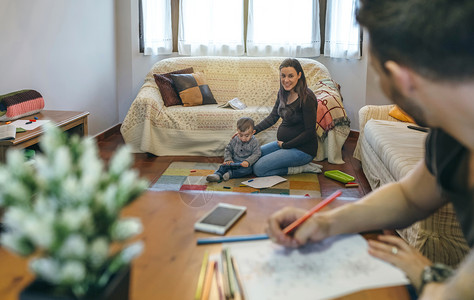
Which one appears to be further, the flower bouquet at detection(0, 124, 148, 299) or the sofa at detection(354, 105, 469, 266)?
the sofa at detection(354, 105, 469, 266)

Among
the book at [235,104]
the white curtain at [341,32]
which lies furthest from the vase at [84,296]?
the white curtain at [341,32]

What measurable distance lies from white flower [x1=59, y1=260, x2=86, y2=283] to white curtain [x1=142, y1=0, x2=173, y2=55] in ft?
15.4

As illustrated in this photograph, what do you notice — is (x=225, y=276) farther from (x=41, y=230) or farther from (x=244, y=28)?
(x=244, y=28)

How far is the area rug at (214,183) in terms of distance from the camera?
10.3 ft

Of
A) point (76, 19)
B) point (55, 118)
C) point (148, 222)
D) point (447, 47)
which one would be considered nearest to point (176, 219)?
point (148, 222)

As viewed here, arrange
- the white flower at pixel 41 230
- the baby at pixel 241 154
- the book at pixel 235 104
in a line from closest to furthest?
the white flower at pixel 41 230, the baby at pixel 241 154, the book at pixel 235 104

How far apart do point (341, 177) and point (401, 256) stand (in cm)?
258

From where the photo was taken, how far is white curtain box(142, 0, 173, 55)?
4.89 m

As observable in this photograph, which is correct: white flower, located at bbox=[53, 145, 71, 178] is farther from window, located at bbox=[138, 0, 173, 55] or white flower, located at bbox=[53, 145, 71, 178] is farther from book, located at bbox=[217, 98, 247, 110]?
window, located at bbox=[138, 0, 173, 55]

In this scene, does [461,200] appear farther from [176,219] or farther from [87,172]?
[87,172]

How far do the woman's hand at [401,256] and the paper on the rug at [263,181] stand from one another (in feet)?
7.48

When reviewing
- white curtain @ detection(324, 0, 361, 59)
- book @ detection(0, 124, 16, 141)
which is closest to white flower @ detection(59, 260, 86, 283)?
book @ detection(0, 124, 16, 141)

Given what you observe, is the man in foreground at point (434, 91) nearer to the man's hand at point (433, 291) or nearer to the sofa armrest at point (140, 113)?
the man's hand at point (433, 291)

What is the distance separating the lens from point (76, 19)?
156 inches
